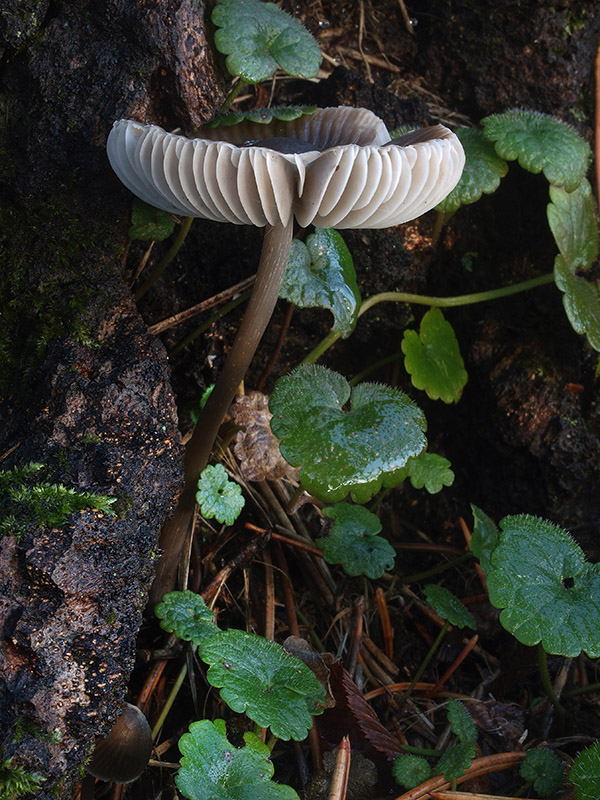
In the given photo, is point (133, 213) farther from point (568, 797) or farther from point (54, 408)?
point (568, 797)

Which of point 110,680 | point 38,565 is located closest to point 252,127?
point 38,565

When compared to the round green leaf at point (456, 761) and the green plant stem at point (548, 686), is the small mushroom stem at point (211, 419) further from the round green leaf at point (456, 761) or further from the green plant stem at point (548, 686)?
the green plant stem at point (548, 686)

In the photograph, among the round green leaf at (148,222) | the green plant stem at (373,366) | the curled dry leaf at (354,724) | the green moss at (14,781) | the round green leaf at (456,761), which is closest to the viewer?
the green moss at (14,781)

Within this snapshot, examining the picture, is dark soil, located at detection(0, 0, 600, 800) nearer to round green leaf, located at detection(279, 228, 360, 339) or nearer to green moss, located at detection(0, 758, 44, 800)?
green moss, located at detection(0, 758, 44, 800)

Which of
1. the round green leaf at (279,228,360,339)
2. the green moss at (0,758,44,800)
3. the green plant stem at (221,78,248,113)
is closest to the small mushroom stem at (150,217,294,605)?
the round green leaf at (279,228,360,339)

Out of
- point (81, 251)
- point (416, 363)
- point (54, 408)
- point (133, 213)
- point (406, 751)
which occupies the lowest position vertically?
point (406, 751)

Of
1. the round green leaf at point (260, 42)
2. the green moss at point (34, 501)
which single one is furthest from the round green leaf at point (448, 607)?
the round green leaf at point (260, 42)
